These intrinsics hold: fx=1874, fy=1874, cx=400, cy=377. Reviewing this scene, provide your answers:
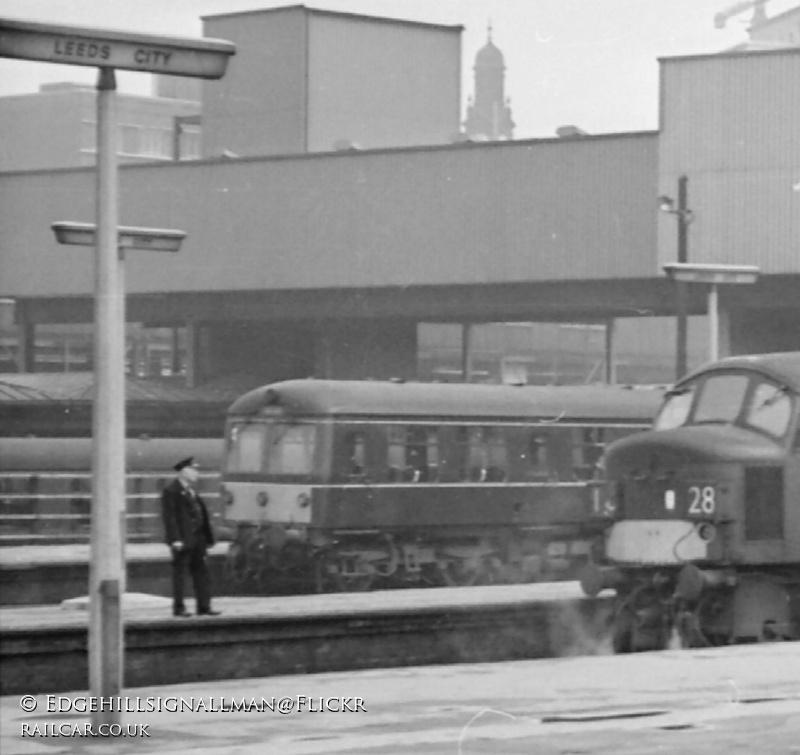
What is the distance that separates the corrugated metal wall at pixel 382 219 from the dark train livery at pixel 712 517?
2322 centimetres

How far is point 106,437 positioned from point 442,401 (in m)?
16.6

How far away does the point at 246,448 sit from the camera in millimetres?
27969

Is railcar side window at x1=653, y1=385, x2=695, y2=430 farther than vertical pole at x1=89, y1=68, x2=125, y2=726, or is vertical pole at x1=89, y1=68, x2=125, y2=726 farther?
→ railcar side window at x1=653, y1=385, x2=695, y2=430

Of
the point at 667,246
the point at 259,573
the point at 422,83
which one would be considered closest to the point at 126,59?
the point at 259,573

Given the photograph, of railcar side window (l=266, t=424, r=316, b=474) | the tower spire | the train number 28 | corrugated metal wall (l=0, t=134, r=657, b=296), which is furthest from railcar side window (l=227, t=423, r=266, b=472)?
the tower spire

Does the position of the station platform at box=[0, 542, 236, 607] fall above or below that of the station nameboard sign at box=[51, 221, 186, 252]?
below

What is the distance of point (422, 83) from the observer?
46344 mm

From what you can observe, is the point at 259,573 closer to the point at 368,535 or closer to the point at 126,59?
the point at 368,535

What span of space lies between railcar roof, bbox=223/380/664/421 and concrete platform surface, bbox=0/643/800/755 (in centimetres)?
1209

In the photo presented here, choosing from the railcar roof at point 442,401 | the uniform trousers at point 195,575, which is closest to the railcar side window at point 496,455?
the railcar roof at point 442,401
